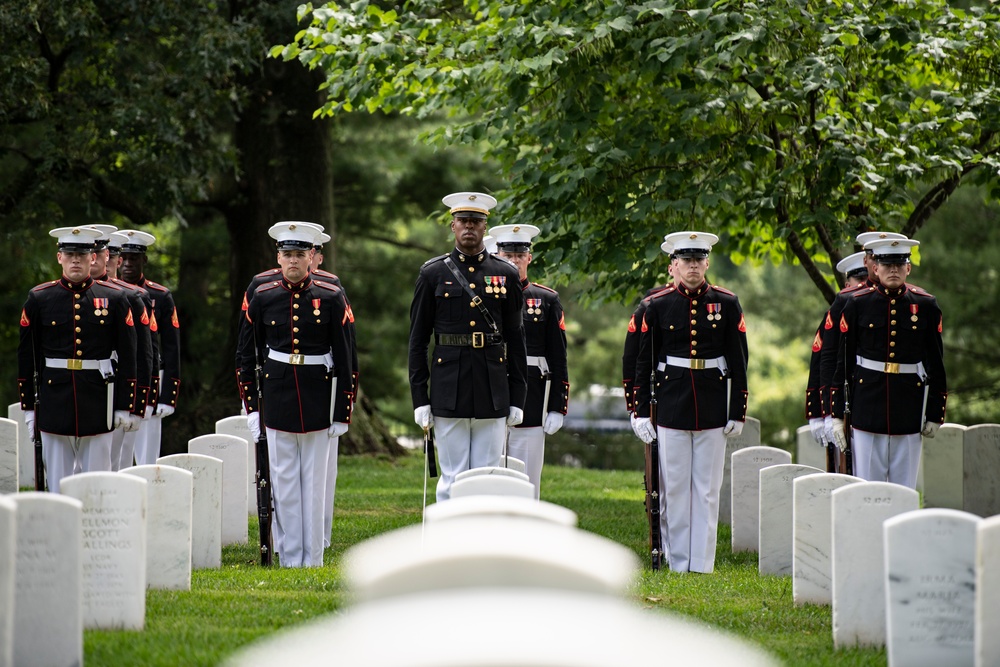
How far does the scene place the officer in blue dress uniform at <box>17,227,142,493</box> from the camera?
10.2m

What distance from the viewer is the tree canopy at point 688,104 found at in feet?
40.5

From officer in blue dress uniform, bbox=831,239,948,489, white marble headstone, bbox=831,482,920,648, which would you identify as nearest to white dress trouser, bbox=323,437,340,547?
officer in blue dress uniform, bbox=831,239,948,489

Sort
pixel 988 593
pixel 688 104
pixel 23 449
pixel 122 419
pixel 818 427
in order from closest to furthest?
pixel 988 593, pixel 122 419, pixel 818 427, pixel 688 104, pixel 23 449

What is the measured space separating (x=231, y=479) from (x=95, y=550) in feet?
14.2

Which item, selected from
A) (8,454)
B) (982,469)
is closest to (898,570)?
(982,469)

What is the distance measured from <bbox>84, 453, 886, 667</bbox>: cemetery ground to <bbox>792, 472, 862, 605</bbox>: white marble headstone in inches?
4.8

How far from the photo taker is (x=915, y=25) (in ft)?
41.1

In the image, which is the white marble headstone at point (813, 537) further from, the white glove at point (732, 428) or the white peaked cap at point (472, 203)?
the white peaked cap at point (472, 203)

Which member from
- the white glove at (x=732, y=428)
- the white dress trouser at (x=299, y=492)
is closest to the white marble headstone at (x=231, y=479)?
the white dress trouser at (x=299, y=492)

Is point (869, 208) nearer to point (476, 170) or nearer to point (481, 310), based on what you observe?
point (481, 310)

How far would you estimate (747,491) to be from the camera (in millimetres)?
11281

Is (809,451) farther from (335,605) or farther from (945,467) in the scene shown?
(335,605)

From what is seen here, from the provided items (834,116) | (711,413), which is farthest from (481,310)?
(834,116)

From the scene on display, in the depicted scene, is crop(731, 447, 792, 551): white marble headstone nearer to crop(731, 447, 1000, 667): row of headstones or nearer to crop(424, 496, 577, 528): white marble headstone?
crop(731, 447, 1000, 667): row of headstones
